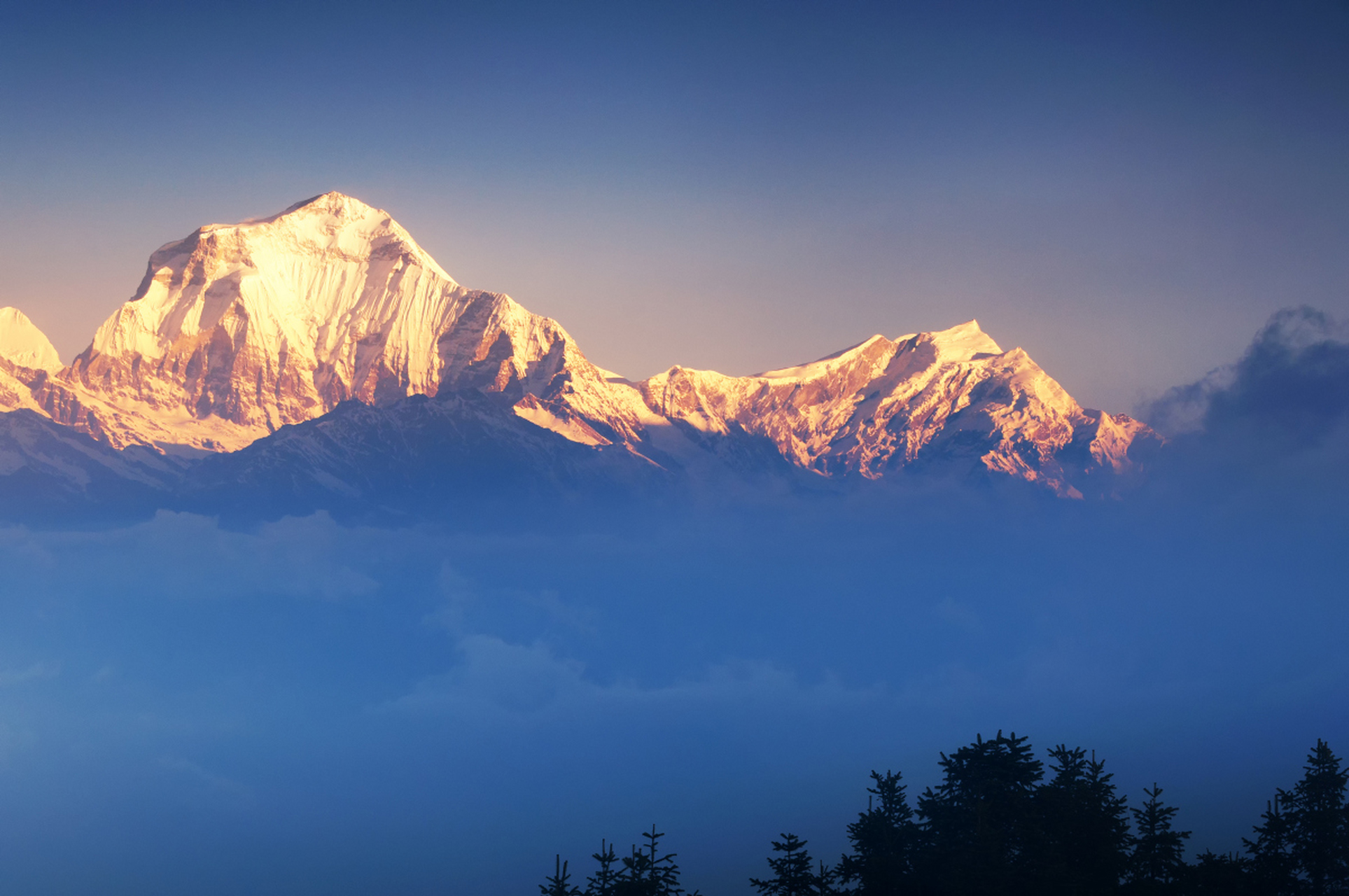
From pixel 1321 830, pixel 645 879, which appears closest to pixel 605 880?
pixel 645 879

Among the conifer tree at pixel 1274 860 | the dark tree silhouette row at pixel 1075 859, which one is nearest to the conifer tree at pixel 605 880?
the dark tree silhouette row at pixel 1075 859

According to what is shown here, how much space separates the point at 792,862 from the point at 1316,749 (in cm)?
3070

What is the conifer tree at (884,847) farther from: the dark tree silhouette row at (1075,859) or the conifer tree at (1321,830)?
the conifer tree at (1321,830)

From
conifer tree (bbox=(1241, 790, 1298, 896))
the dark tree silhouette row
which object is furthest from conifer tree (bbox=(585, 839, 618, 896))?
conifer tree (bbox=(1241, 790, 1298, 896))

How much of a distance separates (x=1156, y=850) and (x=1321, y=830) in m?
9.49

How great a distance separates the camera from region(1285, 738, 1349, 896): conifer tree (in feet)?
246

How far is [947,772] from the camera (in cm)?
8856

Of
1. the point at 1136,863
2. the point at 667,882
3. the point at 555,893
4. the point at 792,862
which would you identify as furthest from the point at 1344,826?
the point at 555,893

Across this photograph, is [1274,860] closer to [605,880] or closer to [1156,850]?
[1156,850]

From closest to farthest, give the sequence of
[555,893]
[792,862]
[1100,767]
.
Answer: [555,893] → [792,862] → [1100,767]

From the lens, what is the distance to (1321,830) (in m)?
75.9

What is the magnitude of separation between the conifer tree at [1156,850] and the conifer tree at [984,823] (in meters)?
5.62

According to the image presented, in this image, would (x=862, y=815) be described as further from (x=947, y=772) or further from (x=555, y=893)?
(x=555, y=893)

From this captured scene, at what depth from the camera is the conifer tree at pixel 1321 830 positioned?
74.9m
